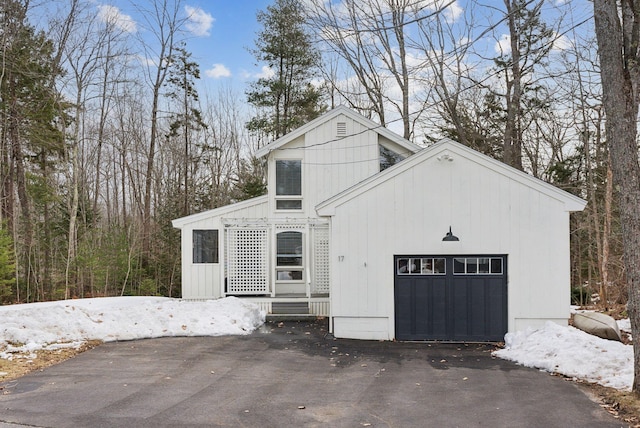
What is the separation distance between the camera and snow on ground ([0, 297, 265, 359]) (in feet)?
32.3

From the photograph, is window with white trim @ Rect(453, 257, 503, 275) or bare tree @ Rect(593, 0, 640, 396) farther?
window with white trim @ Rect(453, 257, 503, 275)

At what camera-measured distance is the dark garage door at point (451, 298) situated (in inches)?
423

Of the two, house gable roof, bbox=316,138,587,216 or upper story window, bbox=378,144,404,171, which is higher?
upper story window, bbox=378,144,404,171

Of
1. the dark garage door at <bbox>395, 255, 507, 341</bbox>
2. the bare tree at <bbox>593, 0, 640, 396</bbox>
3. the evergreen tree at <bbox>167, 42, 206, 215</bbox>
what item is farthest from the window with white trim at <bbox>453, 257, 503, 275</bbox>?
the evergreen tree at <bbox>167, 42, 206, 215</bbox>

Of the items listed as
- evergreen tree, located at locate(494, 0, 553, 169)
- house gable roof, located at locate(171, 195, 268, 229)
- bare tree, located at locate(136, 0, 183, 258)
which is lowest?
house gable roof, located at locate(171, 195, 268, 229)

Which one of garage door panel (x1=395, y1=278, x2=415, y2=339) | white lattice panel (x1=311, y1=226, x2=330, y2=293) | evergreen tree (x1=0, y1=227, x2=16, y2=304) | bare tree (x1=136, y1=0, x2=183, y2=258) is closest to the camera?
garage door panel (x1=395, y1=278, x2=415, y2=339)

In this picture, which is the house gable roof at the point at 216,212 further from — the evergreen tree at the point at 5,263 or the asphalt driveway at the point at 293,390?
the asphalt driveway at the point at 293,390

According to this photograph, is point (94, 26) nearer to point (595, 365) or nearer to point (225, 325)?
point (225, 325)

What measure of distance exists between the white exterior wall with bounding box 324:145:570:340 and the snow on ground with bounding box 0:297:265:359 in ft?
9.99

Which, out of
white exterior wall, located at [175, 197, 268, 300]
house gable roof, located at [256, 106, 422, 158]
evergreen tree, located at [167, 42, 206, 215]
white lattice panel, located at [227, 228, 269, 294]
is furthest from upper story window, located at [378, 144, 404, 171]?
evergreen tree, located at [167, 42, 206, 215]

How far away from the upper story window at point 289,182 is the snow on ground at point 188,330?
11.2 ft

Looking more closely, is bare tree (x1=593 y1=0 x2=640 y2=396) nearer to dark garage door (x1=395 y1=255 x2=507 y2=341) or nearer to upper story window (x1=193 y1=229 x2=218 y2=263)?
dark garage door (x1=395 y1=255 x2=507 y2=341)

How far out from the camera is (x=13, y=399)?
6.48 metres

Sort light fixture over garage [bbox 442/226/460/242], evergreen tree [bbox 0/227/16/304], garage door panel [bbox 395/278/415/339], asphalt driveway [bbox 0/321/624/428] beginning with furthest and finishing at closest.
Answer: evergreen tree [bbox 0/227/16/304], garage door panel [bbox 395/278/415/339], light fixture over garage [bbox 442/226/460/242], asphalt driveway [bbox 0/321/624/428]
